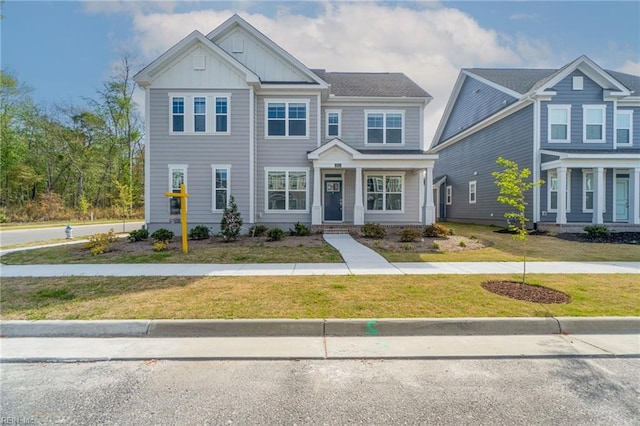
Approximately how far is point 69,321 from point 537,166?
65.3ft

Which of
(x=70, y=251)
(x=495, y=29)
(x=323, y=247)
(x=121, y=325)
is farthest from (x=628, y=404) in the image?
(x=495, y=29)

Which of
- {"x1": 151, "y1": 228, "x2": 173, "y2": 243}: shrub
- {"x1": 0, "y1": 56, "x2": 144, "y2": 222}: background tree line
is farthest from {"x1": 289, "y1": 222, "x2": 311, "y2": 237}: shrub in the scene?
{"x1": 0, "y1": 56, "x2": 144, "y2": 222}: background tree line

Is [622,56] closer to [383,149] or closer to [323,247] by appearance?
[383,149]

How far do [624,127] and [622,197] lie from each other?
159 inches

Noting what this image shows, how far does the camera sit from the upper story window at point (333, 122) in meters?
16.2

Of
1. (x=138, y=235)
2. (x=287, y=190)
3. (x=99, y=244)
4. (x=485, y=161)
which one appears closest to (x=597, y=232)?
(x=485, y=161)

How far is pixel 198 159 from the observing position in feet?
47.3

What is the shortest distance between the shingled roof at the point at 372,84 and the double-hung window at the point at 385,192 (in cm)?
429

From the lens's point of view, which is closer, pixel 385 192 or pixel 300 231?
pixel 300 231

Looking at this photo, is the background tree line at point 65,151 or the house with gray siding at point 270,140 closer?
the house with gray siding at point 270,140

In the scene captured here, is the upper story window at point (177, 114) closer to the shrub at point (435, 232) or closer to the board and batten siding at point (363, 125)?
the board and batten siding at point (363, 125)

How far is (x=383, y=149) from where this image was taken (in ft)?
52.5

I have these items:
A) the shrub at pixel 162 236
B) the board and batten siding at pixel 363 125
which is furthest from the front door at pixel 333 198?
the shrub at pixel 162 236

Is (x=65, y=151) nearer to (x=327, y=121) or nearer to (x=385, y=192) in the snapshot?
(x=327, y=121)
